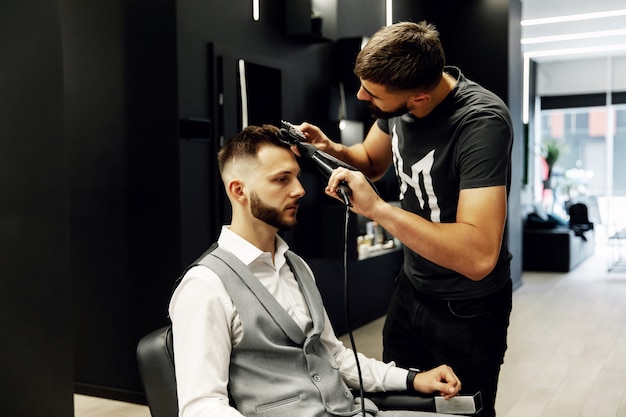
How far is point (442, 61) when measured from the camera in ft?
5.44

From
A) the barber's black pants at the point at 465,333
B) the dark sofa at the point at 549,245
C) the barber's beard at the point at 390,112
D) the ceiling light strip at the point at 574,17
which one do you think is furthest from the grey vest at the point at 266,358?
the ceiling light strip at the point at 574,17

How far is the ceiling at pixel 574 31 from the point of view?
24.9ft

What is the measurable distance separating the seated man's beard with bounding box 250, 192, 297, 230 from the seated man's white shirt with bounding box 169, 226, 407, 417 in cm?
7

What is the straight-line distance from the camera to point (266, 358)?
59.0 inches

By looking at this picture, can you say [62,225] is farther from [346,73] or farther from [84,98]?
[346,73]

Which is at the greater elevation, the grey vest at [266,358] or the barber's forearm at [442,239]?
the barber's forearm at [442,239]

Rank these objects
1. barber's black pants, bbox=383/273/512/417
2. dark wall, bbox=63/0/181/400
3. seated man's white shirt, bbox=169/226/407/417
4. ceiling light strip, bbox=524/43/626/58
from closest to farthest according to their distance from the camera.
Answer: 1. seated man's white shirt, bbox=169/226/407/417
2. barber's black pants, bbox=383/273/512/417
3. dark wall, bbox=63/0/181/400
4. ceiling light strip, bbox=524/43/626/58

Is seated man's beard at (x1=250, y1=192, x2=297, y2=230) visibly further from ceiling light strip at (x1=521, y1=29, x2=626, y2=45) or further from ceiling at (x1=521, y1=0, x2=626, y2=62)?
ceiling light strip at (x1=521, y1=29, x2=626, y2=45)

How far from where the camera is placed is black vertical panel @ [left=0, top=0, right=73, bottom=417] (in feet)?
9.08

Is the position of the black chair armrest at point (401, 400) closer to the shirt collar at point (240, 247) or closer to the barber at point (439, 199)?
the barber at point (439, 199)

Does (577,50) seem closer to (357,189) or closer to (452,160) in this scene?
(452,160)

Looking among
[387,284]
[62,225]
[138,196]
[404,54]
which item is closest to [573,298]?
[387,284]

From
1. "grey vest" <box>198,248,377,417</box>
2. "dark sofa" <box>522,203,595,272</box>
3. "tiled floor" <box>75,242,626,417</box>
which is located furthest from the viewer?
"dark sofa" <box>522,203,595,272</box>

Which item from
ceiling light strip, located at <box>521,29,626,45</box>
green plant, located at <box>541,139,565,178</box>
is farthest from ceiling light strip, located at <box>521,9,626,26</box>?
green plant, located at <box>541,139,565,178</box>
